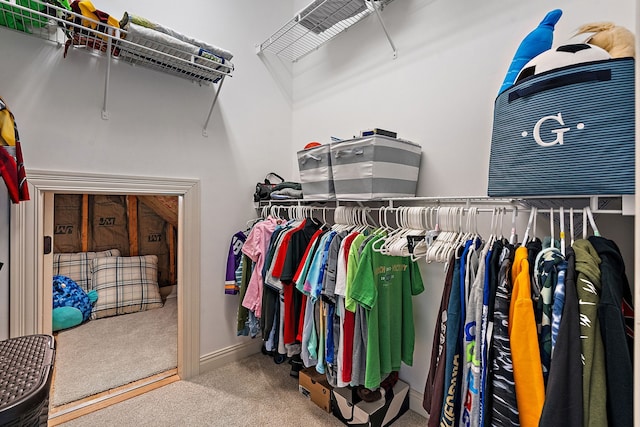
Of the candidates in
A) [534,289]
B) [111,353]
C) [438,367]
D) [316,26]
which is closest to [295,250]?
[438,367]

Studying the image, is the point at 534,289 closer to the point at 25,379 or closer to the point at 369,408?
the point at 369,408

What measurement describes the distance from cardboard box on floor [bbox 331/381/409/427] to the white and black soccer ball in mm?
1680

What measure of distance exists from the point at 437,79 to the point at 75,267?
4008 millimetres

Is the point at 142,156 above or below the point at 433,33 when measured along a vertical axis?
below

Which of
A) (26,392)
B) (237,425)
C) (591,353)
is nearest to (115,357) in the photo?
(237,425)

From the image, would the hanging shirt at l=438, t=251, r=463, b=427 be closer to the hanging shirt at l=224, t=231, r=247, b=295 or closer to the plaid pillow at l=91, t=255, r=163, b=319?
the hanging shirt at l=224, t=231, r=247, b=295

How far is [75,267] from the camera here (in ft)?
11.2

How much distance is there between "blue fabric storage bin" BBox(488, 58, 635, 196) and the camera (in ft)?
2.74

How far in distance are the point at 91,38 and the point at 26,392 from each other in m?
1.80

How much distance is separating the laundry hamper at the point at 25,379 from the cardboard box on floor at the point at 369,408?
4.63 ft

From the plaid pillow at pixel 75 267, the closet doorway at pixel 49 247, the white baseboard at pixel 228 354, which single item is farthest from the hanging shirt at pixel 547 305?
the plaid pillow at pixel 75 267

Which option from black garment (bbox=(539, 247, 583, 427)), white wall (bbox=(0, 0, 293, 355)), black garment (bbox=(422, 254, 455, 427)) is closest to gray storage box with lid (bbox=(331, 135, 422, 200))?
black garment (bbox=(422, 254, 455, 427))

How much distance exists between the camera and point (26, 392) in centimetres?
58

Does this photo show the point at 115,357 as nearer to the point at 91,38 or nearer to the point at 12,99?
the point at 12,99
